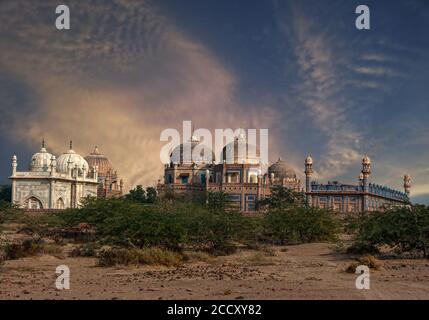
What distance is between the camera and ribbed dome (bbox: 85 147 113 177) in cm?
8432

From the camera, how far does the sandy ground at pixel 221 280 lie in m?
12.6

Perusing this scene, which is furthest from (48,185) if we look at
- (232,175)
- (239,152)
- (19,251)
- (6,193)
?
(19,251)

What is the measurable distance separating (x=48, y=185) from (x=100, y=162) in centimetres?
2582

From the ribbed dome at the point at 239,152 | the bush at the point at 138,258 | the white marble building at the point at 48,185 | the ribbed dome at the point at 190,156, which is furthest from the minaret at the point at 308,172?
the bush at the point at 138,258

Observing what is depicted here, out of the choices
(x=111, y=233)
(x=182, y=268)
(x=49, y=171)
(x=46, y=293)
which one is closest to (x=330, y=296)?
(x=46, y=293)

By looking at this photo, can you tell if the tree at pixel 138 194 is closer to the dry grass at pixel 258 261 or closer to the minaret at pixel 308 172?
the minaret at pixel 308 172

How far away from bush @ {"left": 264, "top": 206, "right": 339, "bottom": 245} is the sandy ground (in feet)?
32.7

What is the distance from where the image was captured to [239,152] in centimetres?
7012

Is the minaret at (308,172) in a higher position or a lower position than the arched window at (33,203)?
higher

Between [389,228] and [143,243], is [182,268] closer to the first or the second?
[143,243]

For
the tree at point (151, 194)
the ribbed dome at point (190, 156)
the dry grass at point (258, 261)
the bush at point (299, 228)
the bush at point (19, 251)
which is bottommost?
the dry grass at point (258, 261)

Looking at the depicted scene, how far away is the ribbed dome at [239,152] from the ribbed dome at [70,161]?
17.0 m

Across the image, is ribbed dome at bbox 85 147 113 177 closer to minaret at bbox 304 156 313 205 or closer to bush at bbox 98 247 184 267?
minaret at bbox 304 156 313 205
